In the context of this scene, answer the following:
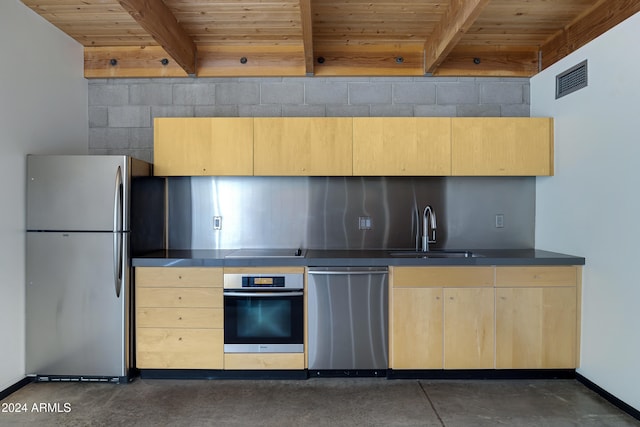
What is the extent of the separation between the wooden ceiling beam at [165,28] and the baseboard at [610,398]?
4054 mm

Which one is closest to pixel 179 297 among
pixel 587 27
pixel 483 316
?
pixel 483 316

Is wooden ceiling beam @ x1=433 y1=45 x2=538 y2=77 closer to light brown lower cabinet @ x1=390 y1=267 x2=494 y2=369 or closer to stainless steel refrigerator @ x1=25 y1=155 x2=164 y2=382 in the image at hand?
light brown lower cabinet @ x1=390 y1=267 x2=494 y2=369

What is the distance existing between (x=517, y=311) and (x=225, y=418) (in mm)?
2196

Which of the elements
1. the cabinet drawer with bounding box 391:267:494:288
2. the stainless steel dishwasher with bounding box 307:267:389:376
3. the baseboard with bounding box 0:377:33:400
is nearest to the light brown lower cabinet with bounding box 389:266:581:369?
the cabinet drawer with bounding box 391:267:494:288

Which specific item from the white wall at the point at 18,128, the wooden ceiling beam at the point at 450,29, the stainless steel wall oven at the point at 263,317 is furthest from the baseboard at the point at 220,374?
the wooden ceiling beam at the point at 450,29

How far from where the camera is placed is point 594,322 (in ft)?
9.24

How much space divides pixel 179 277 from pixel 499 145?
280 cm

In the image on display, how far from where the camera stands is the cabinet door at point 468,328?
2.94 meters

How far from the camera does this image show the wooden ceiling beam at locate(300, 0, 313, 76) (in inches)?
101

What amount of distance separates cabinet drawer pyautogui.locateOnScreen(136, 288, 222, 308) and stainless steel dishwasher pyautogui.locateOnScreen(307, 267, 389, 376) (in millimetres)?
723

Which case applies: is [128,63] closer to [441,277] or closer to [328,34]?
[328,34]

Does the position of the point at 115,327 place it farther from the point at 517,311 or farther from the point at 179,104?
the point at 517,311

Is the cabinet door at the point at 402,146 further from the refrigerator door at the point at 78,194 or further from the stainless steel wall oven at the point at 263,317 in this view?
the refrigerator door at the point at 78,194

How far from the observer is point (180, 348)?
296 cm
